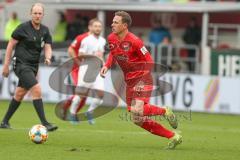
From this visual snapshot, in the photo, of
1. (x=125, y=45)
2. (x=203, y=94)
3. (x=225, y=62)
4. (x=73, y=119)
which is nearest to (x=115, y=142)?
(x=125, y=45)

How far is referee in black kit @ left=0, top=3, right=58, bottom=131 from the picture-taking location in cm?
1554

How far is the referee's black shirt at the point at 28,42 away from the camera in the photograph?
614 inches

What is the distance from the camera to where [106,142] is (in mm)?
14773

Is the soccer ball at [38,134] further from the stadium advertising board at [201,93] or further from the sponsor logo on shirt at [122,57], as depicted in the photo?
the stadium advertising board at [201,93]

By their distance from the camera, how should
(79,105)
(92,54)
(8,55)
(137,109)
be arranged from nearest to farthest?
(137,109) < (8,55) < (79,105) < (92,54)

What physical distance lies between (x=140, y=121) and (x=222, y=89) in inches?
395

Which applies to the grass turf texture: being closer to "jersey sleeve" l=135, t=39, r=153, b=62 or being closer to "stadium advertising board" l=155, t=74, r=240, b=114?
"jersey sleeve" l=135, t=39, r=153, b=62

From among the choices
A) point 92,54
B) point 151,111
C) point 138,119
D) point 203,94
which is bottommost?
point 203,94

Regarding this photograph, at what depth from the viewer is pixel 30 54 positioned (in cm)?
1579

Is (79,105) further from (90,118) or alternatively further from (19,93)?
(19,93)

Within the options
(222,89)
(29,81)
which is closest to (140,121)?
(29,81)

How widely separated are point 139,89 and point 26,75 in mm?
2782

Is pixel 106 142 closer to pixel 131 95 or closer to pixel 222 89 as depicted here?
pixel 131 95

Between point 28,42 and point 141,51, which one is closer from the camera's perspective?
point 141,51
